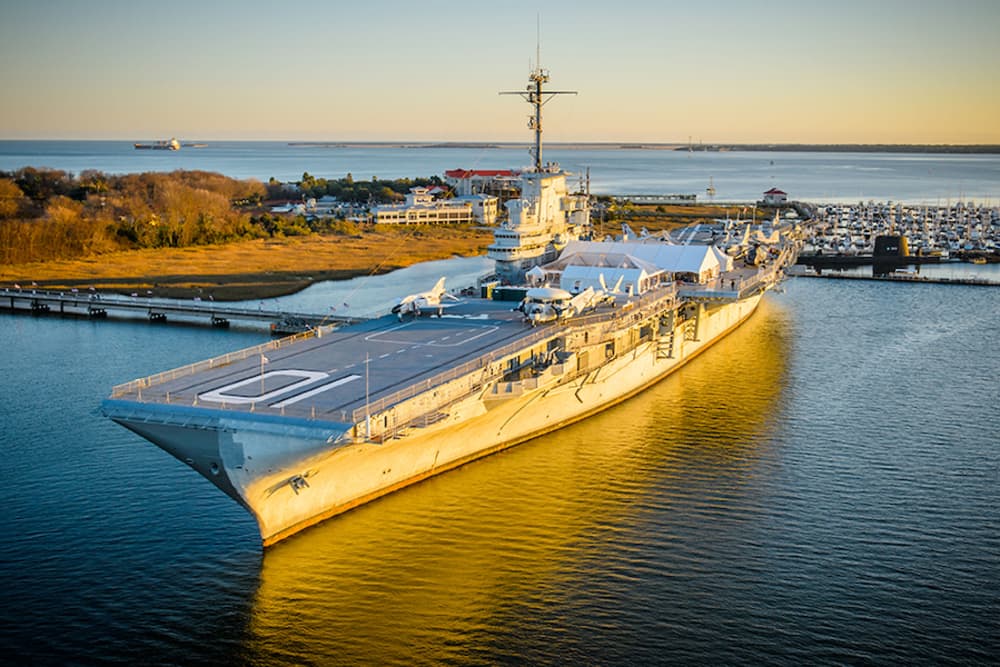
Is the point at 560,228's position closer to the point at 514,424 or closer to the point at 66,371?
the point at 514,424

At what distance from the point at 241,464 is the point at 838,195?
13824 cm

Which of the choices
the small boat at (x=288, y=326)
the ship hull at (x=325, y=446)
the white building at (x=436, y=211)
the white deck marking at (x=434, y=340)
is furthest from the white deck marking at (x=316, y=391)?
the white building at (x=436, y=211)

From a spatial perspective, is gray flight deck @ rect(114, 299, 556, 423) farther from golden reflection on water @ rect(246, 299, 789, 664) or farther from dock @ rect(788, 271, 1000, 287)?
dock @ rect(788, 271, 1000, 287)

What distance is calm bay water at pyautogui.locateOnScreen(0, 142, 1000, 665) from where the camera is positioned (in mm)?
15273

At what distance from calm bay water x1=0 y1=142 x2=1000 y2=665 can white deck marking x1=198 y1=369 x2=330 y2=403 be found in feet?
8.42

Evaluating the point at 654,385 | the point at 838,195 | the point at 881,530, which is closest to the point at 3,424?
the point at 654,385

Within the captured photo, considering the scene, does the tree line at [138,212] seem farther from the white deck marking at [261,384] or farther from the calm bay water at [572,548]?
the white deck marking at [261,384]

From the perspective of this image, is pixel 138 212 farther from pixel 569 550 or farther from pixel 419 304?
pixel 569 550

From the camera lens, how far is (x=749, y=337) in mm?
41375

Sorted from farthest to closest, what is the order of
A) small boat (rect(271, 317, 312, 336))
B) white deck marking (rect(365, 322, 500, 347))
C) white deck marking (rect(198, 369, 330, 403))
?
small boat (rect(271, 317, 312, 336)) < white deck marking (rect(365, 322, 500, 347)) < white deck marking (rect(198, 369, 330, 403))

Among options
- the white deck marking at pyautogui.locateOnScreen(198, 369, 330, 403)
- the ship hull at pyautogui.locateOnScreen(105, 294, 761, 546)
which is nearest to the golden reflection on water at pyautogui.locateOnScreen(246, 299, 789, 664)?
the ship hull at pyautogui.locateOnScreen(105, 294, 761, 546)

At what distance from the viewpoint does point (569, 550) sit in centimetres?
1861

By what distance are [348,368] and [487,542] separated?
602cm

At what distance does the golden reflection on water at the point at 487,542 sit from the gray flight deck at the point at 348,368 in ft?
8.60
